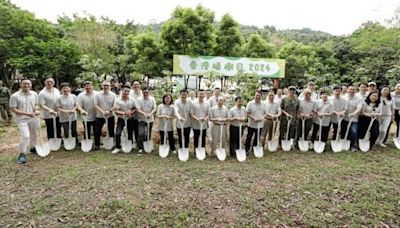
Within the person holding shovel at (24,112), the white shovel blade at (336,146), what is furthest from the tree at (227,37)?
the person holding shovel at (24,112)

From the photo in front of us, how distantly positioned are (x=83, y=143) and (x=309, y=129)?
4402 mm

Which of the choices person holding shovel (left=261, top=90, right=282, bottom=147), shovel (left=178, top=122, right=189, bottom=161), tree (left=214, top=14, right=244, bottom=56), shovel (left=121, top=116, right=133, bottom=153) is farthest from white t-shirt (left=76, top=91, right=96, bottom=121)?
tree (left=214, top=14, right=244, bottom=56)

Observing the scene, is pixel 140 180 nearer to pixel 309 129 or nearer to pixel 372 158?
pixel 309 129

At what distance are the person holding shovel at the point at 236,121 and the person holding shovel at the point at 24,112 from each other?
333 centimetres

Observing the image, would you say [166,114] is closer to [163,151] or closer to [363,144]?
[163,151]

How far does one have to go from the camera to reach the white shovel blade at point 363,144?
20.3ft

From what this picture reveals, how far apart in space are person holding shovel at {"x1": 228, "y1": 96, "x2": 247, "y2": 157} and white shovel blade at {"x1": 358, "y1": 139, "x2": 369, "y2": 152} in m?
2.55

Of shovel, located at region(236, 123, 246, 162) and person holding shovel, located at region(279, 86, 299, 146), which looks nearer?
shovel, located at region(236, 123, 246, 162)

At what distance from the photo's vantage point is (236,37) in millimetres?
15422

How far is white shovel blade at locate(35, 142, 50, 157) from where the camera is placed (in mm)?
5453

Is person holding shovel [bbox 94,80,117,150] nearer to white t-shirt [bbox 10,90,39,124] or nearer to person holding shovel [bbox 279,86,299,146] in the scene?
white t-shirt [bbox 10,90,39,124]

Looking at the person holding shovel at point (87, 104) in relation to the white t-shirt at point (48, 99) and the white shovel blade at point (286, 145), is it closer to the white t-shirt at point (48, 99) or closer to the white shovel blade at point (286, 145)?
the white t-shirt at point (48, 99)

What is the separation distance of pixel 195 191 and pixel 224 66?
943cm

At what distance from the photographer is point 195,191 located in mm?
4055
